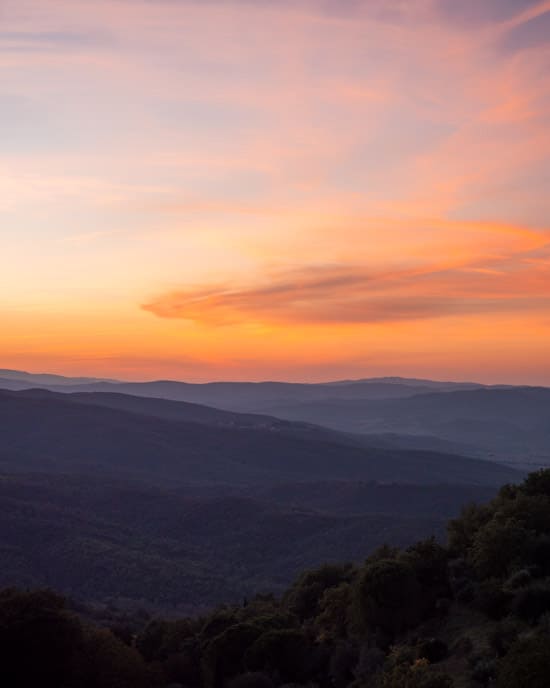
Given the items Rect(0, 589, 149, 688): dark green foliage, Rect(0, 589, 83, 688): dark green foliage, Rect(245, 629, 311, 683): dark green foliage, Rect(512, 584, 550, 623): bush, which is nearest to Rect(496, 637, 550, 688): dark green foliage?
Rect(512, 584, 550, 623): bush

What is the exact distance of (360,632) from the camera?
3023 centimetres

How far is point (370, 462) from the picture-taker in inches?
7751

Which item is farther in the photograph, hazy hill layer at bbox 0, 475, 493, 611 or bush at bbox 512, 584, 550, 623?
hazy hill layer at bbox 0, 475, 493, 611

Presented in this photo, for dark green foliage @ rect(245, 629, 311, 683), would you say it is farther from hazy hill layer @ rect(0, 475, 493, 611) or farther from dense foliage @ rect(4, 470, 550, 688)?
hazy hill layer @ rect(0, 475, 493, 611)

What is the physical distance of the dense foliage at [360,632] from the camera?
24703mm

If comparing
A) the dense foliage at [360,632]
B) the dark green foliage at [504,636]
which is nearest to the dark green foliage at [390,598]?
the dense foliage at [360,632]

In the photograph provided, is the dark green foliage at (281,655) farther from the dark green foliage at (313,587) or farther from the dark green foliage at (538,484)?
the dark green foliage at (538,484)

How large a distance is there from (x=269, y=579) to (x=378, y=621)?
204ft

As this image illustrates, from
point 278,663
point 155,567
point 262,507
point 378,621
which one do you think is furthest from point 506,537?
point 262,507

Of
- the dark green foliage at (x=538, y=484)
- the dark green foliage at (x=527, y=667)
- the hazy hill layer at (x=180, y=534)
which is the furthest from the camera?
the hazy hill layer at (x=180, y=534)

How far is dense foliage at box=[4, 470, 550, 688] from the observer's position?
24703 mm

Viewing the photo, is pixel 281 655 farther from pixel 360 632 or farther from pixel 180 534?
pixel 180 534

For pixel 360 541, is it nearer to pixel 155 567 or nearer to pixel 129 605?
pixel 155 567

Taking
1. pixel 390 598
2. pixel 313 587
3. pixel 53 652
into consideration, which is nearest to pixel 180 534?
pixel 313 587
